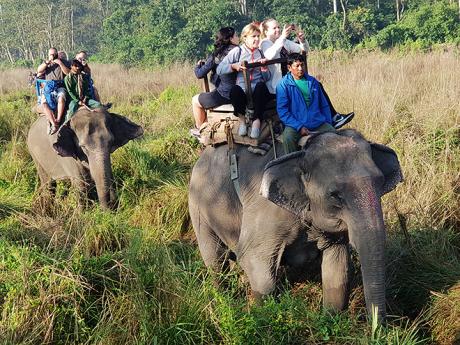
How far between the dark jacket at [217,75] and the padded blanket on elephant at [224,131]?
16 cm

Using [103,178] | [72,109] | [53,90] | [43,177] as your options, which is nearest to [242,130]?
[103,178]

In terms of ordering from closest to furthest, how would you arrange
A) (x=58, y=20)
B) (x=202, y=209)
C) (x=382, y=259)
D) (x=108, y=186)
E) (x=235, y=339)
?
(x=382, y=259) < (x=235, y=339) < (x=202, y=209) < (x=108, y=186) < (x=58, y=20)

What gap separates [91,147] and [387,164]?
10.9 feet

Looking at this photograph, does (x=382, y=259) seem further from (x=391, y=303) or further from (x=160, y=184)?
(x=160, y=184)

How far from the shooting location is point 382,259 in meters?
2.46

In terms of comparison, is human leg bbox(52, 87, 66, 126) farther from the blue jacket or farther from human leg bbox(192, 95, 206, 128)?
the blue jacket

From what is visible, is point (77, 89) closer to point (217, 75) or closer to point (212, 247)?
point (217, 75)

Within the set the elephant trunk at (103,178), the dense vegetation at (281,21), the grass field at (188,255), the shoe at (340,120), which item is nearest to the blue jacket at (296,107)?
the shoe at (340,120)

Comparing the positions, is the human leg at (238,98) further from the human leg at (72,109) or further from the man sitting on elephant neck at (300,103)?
the human leg at (72,109)

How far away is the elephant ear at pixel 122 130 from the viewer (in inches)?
231

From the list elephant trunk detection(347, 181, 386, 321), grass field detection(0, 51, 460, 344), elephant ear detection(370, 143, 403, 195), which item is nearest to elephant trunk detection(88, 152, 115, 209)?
grass field detection(0, 51, 460, 344)

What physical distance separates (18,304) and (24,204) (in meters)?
2.87

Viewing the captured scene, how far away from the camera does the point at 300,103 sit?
3.23 meters

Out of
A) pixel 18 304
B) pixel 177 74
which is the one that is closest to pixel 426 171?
pixel 18 304
